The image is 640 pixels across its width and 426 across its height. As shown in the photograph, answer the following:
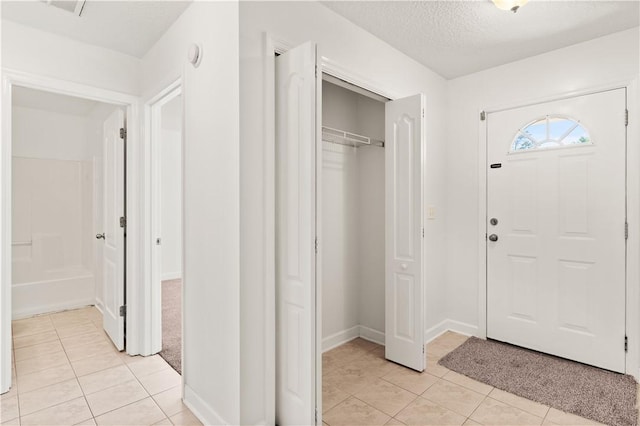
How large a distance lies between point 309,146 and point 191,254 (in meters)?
1.07

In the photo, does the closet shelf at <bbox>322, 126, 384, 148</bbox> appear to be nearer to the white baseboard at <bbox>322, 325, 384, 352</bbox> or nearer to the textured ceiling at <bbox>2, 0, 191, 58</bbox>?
the textured ceiling at <bbox>2, 0, 191, 58</bbox>

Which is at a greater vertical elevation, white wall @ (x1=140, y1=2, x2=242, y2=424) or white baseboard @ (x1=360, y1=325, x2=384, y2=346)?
white wall @ (x1=140, y1=2, x2=242, y2=424)

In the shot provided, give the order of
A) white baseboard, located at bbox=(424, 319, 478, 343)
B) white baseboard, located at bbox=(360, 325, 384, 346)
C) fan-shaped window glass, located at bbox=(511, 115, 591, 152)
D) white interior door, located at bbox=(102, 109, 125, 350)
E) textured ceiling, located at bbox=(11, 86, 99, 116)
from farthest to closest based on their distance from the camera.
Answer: textured ceiling, located at bbox=(11, 86, 99, 116)
white baseboard, located at bbox=(424, 319, 478, 343)
white baseboard, located at bbox=(360, 325, 384, 346)
white interior door, located at bbox=(102, 109, 125, 350)
fan-shaped window glass, located at bbox=(511, 115, 591, 152)

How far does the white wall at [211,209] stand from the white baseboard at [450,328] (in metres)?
2.06

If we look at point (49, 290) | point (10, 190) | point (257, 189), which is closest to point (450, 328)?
point (257, 189)

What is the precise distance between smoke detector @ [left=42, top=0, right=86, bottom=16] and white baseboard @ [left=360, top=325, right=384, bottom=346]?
10.8 ft

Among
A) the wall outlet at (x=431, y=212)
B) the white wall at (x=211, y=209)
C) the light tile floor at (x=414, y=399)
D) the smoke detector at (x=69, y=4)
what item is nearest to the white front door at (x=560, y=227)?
the wall outlet at (x=431, y=212)

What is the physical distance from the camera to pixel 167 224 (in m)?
5.79

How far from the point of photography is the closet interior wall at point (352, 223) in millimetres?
3021

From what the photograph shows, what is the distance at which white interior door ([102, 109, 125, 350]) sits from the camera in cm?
290

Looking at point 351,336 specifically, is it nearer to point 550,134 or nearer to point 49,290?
point 550,134

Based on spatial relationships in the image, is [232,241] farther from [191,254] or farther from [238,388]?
[238,388]

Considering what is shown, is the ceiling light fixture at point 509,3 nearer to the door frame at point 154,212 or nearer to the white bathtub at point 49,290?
the door frame at point 154,212

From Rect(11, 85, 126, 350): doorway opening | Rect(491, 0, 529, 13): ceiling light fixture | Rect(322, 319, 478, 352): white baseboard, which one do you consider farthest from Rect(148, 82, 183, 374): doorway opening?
Rect(491, 0, 529, 13): ceiling light fixture
